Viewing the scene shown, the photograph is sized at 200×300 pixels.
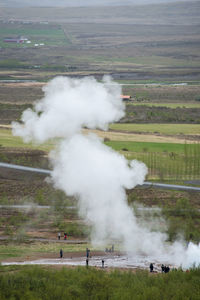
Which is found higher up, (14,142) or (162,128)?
(162,128)

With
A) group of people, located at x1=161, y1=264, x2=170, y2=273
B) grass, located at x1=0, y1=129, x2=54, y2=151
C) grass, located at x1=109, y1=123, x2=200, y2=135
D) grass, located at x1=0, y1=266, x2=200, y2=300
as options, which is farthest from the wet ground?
grass, located at x1=109, y1=123, x2=200, y2=135

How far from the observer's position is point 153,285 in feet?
127

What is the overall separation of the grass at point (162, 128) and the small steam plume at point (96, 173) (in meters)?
33.8

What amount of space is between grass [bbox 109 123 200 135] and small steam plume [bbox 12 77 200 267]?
33794 millimetres

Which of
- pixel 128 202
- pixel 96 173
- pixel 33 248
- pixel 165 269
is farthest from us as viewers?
pixel 128 202

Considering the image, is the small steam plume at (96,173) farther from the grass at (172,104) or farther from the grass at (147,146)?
the grass at (172,104)

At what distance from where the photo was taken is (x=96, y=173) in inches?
2173

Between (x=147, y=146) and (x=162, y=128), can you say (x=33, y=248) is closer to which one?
(x=147, y=146)

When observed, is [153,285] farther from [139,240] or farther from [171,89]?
[171,89]

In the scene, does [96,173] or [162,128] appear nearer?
[96,173]

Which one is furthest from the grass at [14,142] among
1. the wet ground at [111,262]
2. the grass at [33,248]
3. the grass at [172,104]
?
the wet ground at [111,262]

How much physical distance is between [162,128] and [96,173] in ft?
163

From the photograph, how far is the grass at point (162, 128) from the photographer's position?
327ft

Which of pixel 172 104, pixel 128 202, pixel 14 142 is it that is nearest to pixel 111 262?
pixel 128 202
